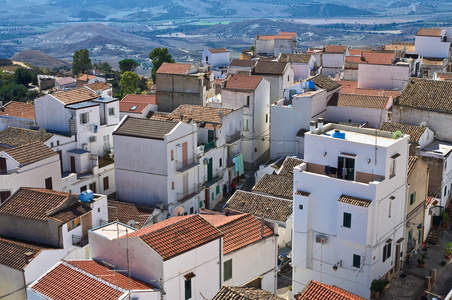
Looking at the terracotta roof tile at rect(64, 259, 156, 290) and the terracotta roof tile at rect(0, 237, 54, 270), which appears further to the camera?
the terracotta roof tile at rect(0, 237, 54, 270)

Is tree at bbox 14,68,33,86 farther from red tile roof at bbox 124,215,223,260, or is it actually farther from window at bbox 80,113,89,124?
red tile roof at bbox 124,215,223,260

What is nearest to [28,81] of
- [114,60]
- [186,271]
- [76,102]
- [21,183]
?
[76,102]

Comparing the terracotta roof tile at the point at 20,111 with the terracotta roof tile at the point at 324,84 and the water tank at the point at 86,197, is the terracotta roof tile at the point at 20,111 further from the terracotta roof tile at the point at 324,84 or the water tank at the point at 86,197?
the terracotta roof tile at the point at 324,84

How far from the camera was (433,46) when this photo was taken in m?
62.3

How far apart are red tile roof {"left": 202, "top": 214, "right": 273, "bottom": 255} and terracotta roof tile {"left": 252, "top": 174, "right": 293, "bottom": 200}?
7282mm

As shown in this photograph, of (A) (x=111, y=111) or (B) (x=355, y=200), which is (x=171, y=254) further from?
(A) (x=111, y=111)

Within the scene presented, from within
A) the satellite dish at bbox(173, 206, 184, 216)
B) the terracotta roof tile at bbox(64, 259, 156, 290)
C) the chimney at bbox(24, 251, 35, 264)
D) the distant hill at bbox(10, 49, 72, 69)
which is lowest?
the distant hill at bbox(10, 49, 72, 69)

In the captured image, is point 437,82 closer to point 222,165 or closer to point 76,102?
point 222,165

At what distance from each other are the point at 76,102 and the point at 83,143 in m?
2.88

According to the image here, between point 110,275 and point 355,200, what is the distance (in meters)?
10.5

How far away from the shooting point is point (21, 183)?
110 feet

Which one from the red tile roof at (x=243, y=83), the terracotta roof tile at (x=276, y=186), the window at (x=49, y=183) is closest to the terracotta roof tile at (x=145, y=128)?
the window at (x=49, y=183)

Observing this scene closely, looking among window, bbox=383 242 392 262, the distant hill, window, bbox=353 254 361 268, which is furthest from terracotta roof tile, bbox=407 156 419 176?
the distant hill

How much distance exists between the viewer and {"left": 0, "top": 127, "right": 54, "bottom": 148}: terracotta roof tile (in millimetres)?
38312
